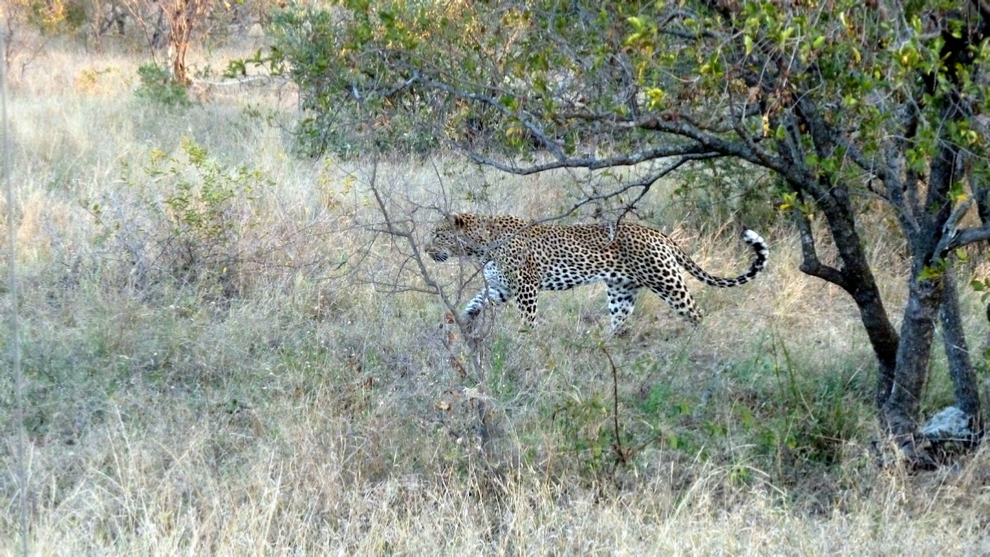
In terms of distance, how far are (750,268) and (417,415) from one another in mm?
2812

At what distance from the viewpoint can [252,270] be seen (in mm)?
7133

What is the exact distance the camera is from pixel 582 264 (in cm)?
690

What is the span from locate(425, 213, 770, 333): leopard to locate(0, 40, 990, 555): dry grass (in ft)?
0.55

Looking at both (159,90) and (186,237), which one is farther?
(159,90)

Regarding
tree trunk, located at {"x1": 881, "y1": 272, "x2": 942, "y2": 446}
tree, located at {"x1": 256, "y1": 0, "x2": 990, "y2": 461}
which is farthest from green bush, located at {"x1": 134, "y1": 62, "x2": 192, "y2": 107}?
tree trunk, located at {"x1": 881, "y1": 272, "x2": 942, "y2": 446}

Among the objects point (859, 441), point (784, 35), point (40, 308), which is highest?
point (784, 35)

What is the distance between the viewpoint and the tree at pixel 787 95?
3.81 meters

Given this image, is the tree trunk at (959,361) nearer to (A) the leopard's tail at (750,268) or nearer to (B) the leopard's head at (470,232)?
(A) the leopard's tail at (750,268)

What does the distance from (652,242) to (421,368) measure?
2.10 m

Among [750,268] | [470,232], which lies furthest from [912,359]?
[470,232]

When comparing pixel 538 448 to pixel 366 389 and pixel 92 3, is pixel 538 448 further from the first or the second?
pixel 92 3

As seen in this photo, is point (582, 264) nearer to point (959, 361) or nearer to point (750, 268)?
point (750, 268)

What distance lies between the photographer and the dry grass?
13.0 feet

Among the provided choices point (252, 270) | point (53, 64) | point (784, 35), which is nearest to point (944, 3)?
point (784, 35)
